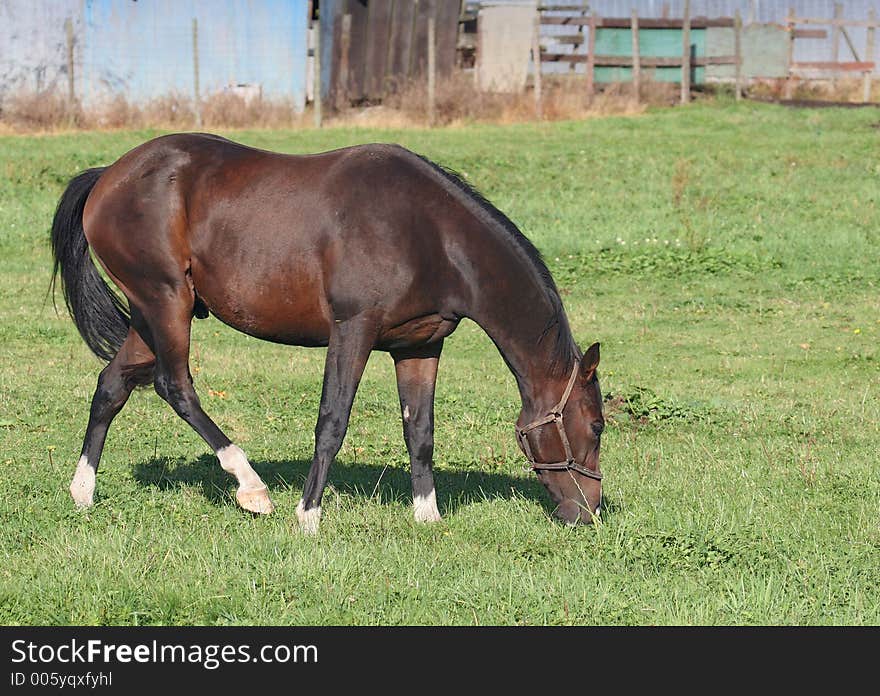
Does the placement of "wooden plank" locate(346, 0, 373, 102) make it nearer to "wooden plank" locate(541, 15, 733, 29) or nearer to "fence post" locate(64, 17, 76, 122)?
"wooden plank" locate(541, 15, 733, 29)

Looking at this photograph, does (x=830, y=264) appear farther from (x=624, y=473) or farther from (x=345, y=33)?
(x=345, y=33)

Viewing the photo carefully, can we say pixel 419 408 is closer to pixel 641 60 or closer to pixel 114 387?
pixel 114 387

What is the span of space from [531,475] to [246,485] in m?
2.28

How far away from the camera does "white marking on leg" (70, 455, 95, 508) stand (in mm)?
6984

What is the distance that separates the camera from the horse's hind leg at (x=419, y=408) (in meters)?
7.11

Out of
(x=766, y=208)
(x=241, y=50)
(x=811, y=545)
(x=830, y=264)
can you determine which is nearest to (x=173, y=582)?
(x=811, y=545)

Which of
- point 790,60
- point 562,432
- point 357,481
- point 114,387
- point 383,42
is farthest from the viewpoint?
point 790,60

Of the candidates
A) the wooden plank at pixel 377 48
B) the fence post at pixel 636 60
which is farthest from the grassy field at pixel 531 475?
the wooden plank at pixel 377 48

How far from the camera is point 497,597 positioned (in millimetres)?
5402

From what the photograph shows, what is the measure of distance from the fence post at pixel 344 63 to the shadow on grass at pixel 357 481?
2079cm

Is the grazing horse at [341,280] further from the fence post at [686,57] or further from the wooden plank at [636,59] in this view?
the fence post at [686,57]

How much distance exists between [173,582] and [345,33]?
24259 millimetres

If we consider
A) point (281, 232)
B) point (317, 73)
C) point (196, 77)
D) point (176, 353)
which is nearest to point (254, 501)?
point (176, 353)

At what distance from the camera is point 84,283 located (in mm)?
7637
